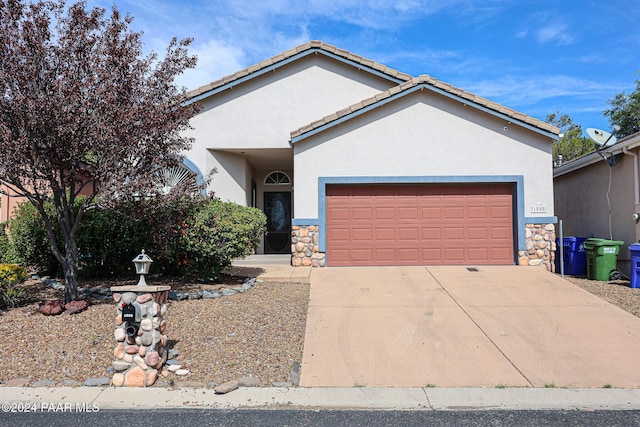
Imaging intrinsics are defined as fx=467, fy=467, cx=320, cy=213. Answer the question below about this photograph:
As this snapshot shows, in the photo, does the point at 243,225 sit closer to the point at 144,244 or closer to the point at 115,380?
the point at 144,244

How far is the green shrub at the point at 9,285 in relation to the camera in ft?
25.2

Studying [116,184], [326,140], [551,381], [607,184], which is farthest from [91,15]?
[607,184]

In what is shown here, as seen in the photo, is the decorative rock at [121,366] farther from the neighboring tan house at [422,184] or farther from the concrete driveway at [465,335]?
the neighboring tan house at [422,184]

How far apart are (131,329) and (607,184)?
12916 mm

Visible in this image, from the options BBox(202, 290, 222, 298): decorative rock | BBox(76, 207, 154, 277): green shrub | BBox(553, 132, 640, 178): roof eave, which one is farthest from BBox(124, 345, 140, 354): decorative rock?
BBox(553, 132, 640, 178): roof eave

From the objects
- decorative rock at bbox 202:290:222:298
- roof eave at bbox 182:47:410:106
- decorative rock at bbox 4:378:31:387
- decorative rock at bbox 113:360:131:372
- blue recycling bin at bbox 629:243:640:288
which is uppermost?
roof eave at bbox 182:47:410:106

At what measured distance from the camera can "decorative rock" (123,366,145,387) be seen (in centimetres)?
528

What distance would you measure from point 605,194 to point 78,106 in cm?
1321

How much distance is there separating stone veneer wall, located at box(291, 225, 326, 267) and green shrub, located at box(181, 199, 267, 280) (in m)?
2.31

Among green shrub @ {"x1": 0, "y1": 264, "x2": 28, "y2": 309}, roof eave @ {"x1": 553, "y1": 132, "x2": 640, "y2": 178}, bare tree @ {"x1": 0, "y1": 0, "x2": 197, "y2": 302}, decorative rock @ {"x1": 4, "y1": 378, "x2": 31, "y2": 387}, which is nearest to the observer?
decorative rock @ {"x1": 4, "y1": 378, "x2": 31, "y2": 387}

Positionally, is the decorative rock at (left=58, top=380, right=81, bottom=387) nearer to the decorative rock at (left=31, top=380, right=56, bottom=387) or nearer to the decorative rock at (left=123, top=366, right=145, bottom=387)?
the decorative rock at (left=31, top=380, right=56, bottom=387)

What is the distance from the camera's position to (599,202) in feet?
44.3

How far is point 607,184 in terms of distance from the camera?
1302 centimetres

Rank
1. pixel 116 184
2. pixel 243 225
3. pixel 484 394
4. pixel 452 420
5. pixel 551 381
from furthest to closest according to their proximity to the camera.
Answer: pixel 243 225 < pixel 116 184 < pixel 551 381 < pixel 484 394 < pixel 452 420
